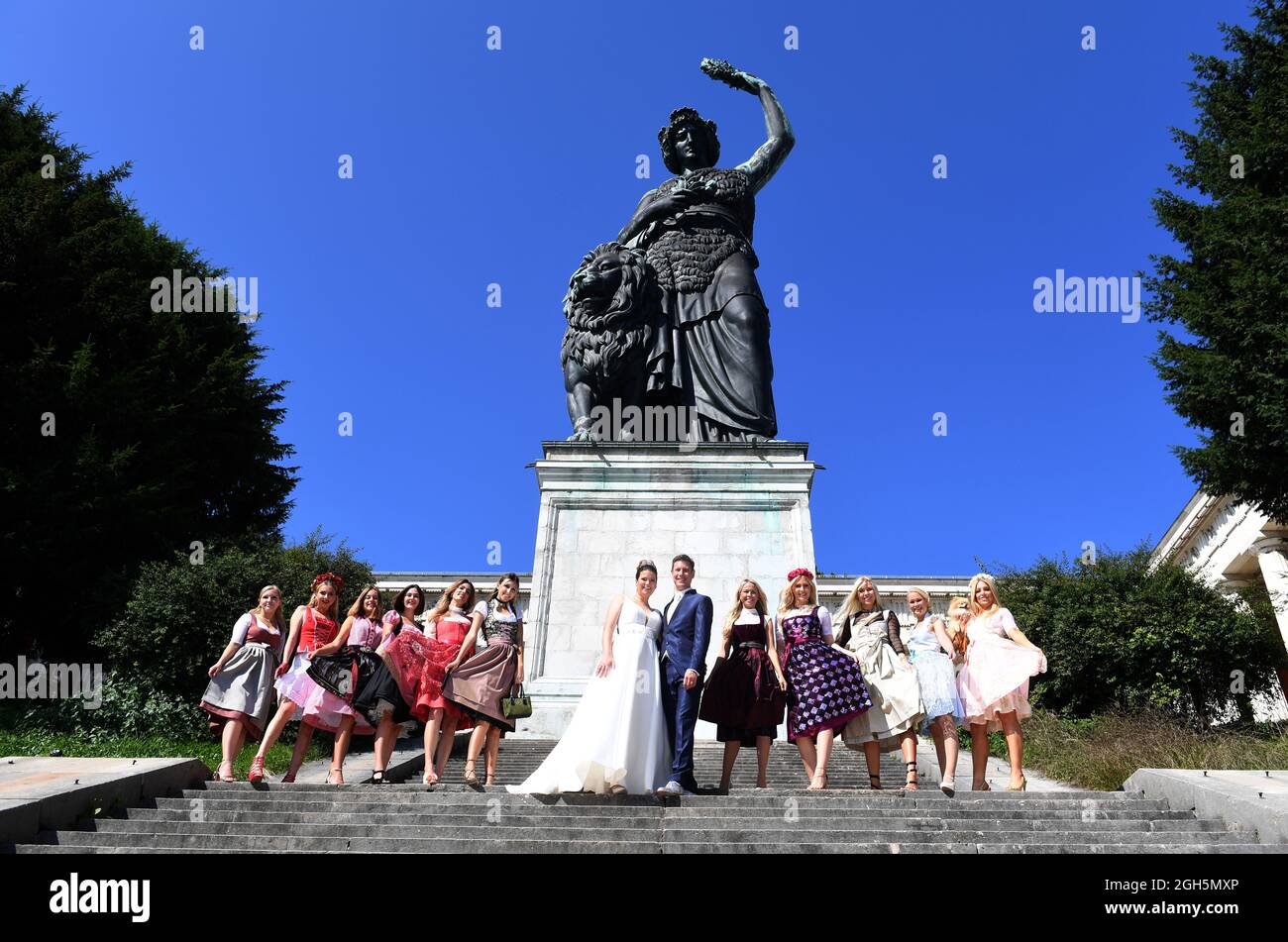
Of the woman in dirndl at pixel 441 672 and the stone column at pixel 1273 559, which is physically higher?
the stone column at pixel 1273 559

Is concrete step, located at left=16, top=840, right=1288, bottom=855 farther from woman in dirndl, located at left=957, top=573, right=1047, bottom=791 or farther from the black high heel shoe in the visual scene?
woman in dirndl, located at left=957, top=573, right=1047, bottom=791

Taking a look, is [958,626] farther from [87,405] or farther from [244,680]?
[87,405]

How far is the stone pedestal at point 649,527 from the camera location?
40.2 ft

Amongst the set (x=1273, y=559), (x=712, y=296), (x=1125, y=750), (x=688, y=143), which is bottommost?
(x=1125, y=750)

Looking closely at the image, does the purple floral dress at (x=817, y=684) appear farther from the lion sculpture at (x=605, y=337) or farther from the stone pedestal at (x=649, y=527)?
the lion sculpture at (x=605, y=337)

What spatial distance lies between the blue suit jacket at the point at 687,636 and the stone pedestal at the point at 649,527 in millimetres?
4796

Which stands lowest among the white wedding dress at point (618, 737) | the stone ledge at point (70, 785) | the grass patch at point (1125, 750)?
the grass patch at point (1125, 750)

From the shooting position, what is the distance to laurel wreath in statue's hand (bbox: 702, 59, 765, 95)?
1819cm

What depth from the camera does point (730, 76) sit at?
1850 centimetres

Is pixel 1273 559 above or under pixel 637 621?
above

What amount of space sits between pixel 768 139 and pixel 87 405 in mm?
16101

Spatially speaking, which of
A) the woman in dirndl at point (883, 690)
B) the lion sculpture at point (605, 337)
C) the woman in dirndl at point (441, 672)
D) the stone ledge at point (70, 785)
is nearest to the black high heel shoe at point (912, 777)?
the woman in dirndl at point (883, 690)

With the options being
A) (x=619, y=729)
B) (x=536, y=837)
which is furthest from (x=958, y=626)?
(x=536, y=837)
